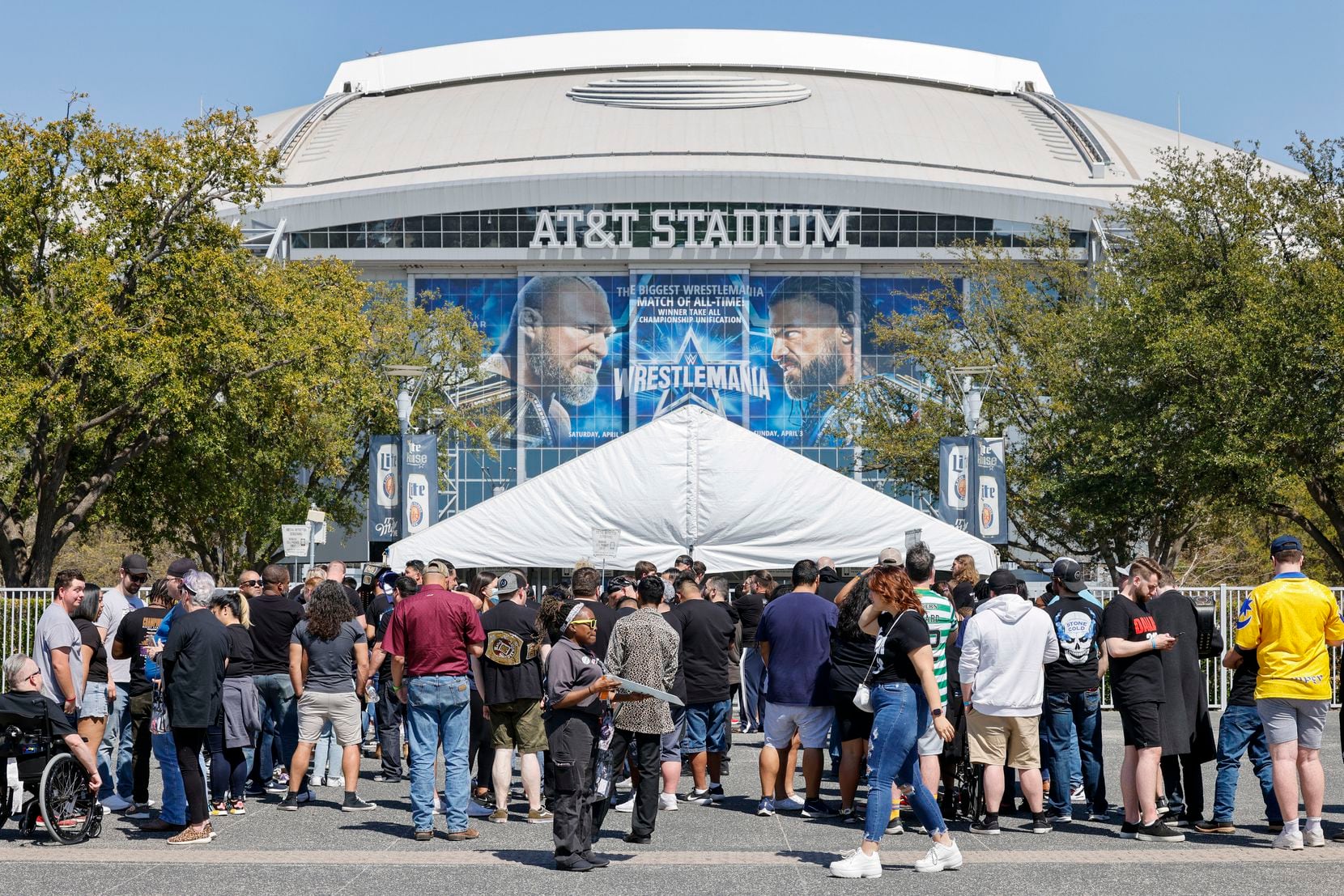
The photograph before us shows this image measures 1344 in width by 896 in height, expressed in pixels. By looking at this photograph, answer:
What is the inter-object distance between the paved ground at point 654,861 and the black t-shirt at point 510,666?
94cm

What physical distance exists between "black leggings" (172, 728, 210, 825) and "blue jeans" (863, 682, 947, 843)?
4307 mm

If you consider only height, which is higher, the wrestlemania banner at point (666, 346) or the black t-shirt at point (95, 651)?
the wrestlemania banner at point (666, 346)

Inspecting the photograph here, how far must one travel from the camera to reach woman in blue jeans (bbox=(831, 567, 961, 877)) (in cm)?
863

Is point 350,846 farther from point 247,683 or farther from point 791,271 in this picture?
point 791,271

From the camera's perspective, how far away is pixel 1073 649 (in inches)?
415

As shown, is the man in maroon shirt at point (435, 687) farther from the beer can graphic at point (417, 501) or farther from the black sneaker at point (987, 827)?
the beer can graphic at point (417, 501)

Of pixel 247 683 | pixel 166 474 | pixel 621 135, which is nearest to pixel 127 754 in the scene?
pixel 247 683

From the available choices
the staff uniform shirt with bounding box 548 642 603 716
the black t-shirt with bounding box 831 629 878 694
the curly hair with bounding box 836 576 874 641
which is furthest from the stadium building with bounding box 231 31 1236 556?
the staff uniform shirt with bounding box 548 642 603 716

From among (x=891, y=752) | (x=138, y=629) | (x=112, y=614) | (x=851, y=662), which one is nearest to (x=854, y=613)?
(x=851, y=662)

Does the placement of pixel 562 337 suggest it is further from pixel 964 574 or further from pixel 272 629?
pixel 272 629

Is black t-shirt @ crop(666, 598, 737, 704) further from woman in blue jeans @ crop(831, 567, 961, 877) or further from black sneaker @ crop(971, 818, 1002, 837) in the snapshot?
woman in blue jeans @ crop(831, 567, 961, 877)

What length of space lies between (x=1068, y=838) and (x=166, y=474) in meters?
25.5

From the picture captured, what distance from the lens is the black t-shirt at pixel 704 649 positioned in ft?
38.9

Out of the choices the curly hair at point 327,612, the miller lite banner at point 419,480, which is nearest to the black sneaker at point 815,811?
the curly hair at point 327,612
